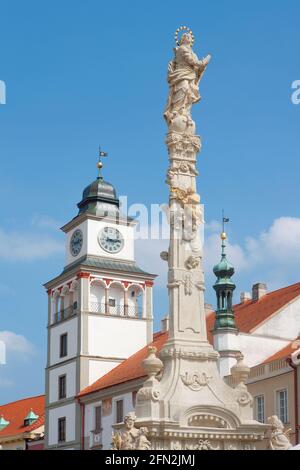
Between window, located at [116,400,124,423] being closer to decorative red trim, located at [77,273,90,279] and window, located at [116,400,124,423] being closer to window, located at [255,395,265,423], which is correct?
decorative red trim, located at [77,273,90,279]

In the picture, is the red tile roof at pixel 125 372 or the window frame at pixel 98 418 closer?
the red tile roof at pixel 125 372

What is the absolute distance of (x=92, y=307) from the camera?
159 feet

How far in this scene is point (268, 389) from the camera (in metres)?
32.3

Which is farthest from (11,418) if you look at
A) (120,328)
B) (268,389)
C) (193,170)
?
(193,170)

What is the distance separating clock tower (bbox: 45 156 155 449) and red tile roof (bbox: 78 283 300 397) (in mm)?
1237

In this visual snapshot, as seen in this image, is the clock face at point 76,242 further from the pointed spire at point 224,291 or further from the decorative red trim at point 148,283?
the pointed spire at point 224,291

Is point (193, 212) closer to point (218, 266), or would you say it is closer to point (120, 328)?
point (218, 266)

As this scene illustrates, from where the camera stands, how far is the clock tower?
47562mm

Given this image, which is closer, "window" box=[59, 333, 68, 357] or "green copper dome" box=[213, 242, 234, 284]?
"green copper dome" box=[213, 242, 234, 284]

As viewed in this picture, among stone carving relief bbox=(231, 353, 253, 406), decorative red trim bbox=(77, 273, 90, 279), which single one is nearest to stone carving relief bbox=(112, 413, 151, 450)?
stone carving relief bbox=(231, 353, 253, 406)

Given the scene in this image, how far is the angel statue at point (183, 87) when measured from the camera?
58.4 feet

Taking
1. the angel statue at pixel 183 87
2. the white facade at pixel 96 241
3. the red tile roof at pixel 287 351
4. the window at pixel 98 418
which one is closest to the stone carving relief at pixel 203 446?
the angel statue at pixel 183 87
